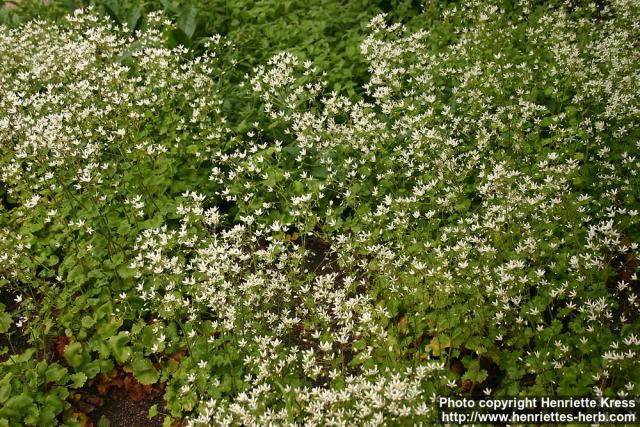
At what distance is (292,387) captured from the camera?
3.73m

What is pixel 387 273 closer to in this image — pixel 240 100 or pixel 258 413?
pixel 258 413

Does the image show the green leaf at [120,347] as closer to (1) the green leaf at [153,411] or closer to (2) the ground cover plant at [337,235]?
(2) the ground cover plant at [337,235]

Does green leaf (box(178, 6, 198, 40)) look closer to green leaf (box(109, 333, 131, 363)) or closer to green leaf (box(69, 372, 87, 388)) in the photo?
green leaf (box(109, 333, 131, 363))

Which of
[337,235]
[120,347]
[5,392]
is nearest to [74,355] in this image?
[120,347]

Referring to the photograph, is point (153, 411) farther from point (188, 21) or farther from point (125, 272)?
point (188, 21)

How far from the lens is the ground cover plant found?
12.2ft

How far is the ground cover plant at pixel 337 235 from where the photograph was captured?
3.72 m

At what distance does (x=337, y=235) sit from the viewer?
5184 millimetres

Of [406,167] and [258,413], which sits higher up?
[406,167]

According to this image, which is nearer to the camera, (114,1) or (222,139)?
(222,139)

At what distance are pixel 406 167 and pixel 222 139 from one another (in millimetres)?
2045

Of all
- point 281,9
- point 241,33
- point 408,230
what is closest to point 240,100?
point 241,33

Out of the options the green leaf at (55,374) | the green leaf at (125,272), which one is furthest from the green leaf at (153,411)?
the green leaf at (125,272)

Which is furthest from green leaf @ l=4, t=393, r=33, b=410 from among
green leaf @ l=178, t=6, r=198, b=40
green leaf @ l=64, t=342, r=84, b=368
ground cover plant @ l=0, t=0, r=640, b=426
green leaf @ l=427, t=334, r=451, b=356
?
green leaf @ l=178, t=6, r=198, b=40
